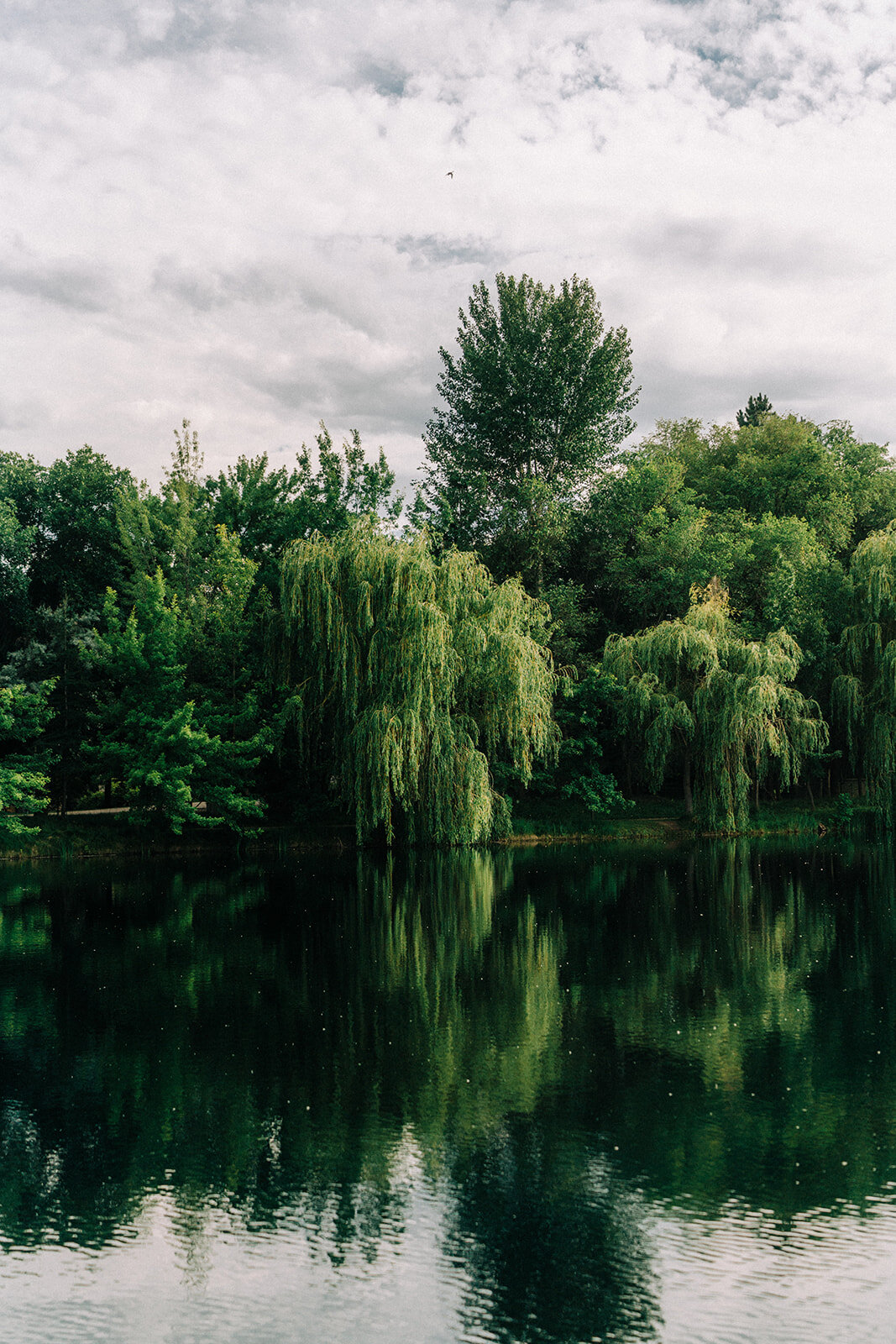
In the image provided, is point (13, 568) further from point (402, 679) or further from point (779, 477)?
point (779, 477)

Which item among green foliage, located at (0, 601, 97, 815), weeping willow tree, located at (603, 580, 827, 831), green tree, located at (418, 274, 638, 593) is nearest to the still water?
weeping willow tree, located at (603, 580, 827, 831)

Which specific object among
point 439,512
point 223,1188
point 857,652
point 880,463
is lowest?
point 223,1188

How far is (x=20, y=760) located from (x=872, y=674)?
2414 cm

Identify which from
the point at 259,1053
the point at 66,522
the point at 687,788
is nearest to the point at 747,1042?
the point at 259,1053

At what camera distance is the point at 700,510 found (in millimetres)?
42062

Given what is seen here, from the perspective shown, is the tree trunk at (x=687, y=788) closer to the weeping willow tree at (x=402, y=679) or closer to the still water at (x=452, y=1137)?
the weeping willow tree at (x=402, y=679)

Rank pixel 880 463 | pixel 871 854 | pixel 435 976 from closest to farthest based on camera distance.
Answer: pixel 435 976, pixel 871 854, pixel 880 463

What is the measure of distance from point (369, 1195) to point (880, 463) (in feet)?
168

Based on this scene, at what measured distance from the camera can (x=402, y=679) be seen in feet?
91.2

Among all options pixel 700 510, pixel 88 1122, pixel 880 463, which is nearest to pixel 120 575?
pixel 700 510

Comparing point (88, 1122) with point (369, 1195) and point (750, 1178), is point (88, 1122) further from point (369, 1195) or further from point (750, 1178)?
point (750, 1178)

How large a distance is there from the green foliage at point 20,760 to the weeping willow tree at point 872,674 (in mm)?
22168

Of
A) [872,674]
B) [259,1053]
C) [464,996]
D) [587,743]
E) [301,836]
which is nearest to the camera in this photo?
[259,1053]

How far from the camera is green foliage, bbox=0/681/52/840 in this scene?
1074 inches
